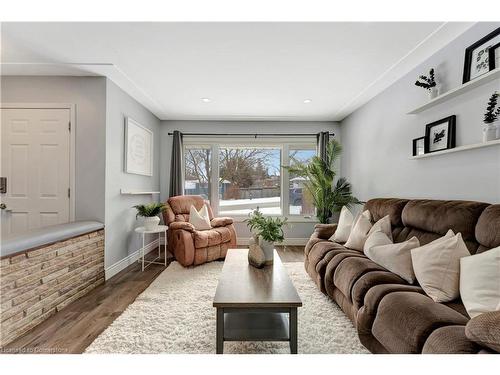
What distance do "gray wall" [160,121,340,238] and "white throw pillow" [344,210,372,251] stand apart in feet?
7.54

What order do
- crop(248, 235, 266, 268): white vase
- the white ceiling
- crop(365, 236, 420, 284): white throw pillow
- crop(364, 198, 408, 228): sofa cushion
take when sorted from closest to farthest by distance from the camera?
1. crop(365, 236, 420, 284): white throw pillow
2. the white ceiling
3. crop(248, 235, 266, 268): white vase
4. crop(364, 198, 408, 228): sofa cushion

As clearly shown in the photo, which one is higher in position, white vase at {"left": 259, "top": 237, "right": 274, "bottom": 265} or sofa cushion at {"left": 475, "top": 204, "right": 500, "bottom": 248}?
sofa cushion at {"left": 475, "top": 204, "right": 500, "bottom": 248}

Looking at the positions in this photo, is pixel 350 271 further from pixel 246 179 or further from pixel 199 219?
pixel 246 179

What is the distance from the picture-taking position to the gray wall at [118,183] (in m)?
3.25

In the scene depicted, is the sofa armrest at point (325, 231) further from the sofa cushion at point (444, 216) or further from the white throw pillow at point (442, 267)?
the white throw pillow at point (442, 267)

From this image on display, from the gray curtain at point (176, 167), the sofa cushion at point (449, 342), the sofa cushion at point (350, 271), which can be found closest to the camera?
the sofa cushion at point (449, 342)

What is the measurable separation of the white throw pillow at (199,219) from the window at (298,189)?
72.0 inches

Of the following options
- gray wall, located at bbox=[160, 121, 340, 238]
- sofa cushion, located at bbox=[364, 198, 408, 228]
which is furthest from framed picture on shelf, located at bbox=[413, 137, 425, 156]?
gray wall, located at bbox=[160, 121, 340, 238]

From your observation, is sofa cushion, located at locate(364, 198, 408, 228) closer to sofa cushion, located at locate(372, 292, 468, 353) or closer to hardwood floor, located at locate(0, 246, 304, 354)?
sofa cushion, located at locate(372, 292, 468, 353)

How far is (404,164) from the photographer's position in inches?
123

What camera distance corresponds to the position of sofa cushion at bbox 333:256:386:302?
205 cm

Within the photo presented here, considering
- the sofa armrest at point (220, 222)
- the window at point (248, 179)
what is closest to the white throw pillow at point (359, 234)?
the sofa armrest at point (220, 222)
